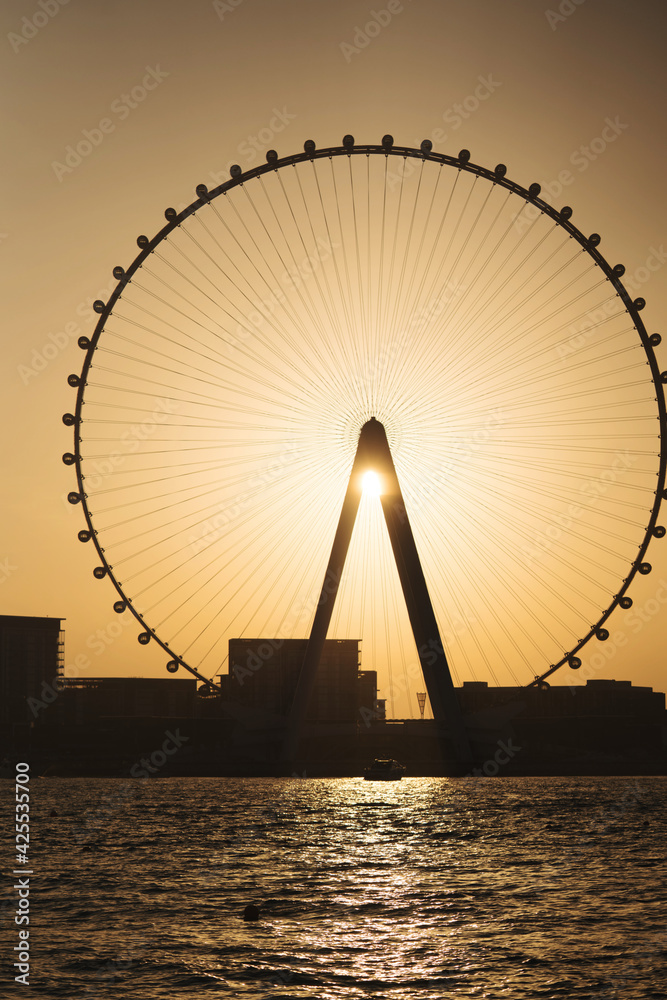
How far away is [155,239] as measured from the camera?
65.9 meters

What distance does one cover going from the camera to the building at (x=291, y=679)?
156m

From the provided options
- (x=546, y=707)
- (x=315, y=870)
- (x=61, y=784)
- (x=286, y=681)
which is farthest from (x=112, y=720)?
(x=315, y=870)

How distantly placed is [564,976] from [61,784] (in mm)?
96524

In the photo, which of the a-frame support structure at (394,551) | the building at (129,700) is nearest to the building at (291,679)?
the building at (129,700)

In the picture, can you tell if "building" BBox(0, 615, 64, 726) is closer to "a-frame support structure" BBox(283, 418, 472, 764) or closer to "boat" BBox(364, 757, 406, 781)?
"boat" BBox(364, 757, 406, 781)

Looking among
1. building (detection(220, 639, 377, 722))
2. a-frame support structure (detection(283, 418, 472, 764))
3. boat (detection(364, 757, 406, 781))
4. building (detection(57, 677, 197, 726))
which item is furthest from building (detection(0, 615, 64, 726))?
a-frame support structure (detection(283, 418, 472, 764))

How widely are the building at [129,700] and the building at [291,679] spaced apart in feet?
60.9

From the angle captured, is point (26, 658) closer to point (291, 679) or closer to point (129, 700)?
point (129, 700)

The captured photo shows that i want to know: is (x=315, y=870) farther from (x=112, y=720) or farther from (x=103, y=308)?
(x=112, y=720)

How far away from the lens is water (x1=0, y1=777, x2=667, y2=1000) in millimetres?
27203

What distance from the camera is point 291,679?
509 feet

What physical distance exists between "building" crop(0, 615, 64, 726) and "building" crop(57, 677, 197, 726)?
4792 mm

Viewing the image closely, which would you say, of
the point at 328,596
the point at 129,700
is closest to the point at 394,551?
the point at 328,596

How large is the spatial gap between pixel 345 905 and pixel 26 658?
159196mm
